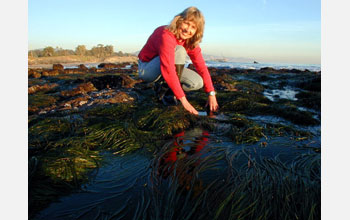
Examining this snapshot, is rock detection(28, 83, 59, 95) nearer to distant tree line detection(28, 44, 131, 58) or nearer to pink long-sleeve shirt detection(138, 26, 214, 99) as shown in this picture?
pink long-sleeve shirt detection(138, 26, 214, 99)

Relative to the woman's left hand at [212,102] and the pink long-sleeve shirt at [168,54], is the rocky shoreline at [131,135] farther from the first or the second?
the pink long-sleeve shirt at [168,54]

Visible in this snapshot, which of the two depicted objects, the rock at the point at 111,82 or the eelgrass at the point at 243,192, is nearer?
the eelgrass at the point at 243,192

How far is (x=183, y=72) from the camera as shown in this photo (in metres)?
3.83

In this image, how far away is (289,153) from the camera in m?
2.07

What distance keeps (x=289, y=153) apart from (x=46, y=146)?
108 inches

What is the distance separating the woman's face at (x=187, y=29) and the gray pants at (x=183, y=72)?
36 cm

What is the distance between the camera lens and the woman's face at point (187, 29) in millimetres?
2721

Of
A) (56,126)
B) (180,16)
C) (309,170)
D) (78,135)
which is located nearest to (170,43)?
(180,16)

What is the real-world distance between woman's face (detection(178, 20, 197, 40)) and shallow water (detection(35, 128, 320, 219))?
1.63 metres

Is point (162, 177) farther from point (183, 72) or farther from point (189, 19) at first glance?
point (183, 72)

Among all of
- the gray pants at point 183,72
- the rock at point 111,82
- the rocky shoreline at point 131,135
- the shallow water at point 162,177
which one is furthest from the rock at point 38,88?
the shallow water at point 162,177

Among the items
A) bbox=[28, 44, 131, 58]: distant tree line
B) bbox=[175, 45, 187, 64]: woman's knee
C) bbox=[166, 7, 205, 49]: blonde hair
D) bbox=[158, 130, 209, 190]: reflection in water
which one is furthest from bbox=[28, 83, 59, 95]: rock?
bbox=[28, 44, 131, 58]: distant tree line

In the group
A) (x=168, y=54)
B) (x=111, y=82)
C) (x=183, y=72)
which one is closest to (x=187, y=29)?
(x=168, y=54)

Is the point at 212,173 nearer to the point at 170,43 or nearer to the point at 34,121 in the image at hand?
the point at 170,43
